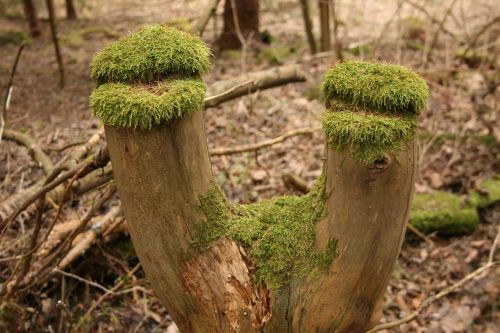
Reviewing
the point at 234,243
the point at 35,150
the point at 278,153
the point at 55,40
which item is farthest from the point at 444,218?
the point at 55,40

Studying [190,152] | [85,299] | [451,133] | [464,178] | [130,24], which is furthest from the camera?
[130,24]

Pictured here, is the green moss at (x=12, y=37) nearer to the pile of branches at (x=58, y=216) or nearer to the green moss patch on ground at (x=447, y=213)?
the pile of branches at (x=58, y=216)

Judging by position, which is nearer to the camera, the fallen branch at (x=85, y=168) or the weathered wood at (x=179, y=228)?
the weathered wood at (x=179, y=228)

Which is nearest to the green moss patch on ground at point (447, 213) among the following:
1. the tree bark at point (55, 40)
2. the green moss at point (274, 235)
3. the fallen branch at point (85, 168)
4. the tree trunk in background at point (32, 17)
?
the green moss at point (274, 235)

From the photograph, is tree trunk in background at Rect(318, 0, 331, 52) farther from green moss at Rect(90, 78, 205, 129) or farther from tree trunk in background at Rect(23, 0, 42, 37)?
tree trunk in background at Rect(23, 0, 42, 37)

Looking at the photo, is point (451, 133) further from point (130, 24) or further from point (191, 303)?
point (130, 24)

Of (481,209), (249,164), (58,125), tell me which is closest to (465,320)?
(481,209)

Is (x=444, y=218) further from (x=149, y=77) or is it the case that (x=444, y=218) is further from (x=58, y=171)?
(x=149, y=77)

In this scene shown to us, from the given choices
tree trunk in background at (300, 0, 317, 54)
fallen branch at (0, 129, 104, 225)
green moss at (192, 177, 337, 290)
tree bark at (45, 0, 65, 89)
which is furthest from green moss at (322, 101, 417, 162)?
tree bark at (45, 0, 65, 89)
